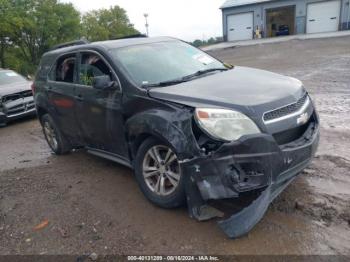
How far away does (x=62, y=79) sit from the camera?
539 centimetres

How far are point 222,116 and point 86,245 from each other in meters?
1.83

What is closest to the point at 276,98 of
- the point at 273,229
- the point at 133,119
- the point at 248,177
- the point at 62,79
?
the point at 248,177

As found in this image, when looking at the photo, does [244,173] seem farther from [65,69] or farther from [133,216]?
[65,69]

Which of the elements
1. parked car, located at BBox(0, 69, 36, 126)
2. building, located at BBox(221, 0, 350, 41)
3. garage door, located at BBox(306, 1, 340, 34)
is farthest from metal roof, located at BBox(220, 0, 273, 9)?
parked car, located at BBox(0, 69, 36, 126)

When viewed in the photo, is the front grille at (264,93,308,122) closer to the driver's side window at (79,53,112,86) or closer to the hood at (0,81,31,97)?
the driver's side window at (79,53,112,86)

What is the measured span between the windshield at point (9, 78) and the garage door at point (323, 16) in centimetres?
3096

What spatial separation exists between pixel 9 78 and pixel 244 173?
9.97 m

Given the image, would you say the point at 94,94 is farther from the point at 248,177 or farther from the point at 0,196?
the point at 248,177

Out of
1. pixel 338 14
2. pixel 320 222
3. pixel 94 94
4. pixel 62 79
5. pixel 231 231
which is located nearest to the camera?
pixel 231 231

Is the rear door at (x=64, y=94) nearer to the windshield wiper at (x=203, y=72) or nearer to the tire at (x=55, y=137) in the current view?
the tire at (x=55, y=137)

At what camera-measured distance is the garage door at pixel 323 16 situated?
32.5m

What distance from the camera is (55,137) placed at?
19.8 ft

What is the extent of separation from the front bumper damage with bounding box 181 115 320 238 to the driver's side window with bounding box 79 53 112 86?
1.92 metres

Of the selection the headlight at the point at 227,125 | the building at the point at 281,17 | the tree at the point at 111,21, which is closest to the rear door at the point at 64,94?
the headlight at the point at 227,125
